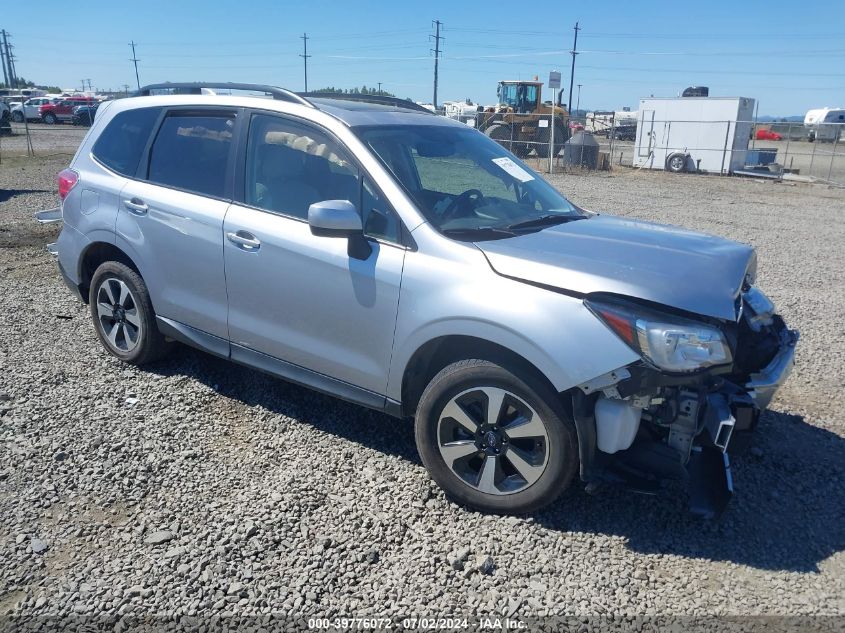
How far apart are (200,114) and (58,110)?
1878 inches

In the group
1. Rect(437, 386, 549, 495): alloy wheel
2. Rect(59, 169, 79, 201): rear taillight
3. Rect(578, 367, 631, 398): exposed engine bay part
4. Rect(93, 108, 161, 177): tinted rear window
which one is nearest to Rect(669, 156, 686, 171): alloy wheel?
Rect(93, 108, 161, 177): tinted rear window

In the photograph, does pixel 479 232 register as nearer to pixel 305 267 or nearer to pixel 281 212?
pixel 305 267

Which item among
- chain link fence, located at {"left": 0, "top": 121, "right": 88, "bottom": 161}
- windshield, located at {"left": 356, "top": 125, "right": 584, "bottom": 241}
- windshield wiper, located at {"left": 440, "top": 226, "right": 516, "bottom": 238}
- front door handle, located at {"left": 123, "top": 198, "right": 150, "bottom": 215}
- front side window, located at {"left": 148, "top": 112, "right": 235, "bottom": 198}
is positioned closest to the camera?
windshield wiper, located at {"left": 440, "top": 226, "right": 516, "bottom": 238}

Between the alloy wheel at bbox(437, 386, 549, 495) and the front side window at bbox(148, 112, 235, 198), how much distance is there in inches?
81.9

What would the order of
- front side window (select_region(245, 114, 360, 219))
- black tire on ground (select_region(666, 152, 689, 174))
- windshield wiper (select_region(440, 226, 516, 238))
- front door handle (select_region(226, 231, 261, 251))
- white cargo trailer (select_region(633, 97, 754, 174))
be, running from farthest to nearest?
black tire on ground (select_region(666, 152, 689, 174)), white cargo trailer (select_region(633, 97, 754, 174)), front door handle (select_region(226, 231, 261, 251)), front side window (select_region(245, 114, 360, 219)), windshield wiper (select_region(440, 226, 516, 238))

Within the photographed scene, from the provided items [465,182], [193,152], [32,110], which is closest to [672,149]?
[465,182]

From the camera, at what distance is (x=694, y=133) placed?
25.2 meters

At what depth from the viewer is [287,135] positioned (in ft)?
13.3

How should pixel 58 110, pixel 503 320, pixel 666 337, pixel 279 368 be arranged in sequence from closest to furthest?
pixel 666 337 → pixel 503 320 → pixel 279 368 → pixel 58 110

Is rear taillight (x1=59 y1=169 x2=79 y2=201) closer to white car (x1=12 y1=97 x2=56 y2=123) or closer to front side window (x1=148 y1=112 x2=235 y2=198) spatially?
front side window (x1=148 y1=112 x2=235 y2=198)

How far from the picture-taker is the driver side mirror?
3.42 m

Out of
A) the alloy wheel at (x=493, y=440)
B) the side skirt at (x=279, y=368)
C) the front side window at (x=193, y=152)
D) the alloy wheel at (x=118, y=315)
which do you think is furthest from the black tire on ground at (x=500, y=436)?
the alloy wheel at (x=118, y=315)

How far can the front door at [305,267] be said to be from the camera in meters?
3.56

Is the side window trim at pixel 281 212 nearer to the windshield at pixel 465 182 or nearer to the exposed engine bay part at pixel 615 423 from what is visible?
the windshield at pixel 465 182
